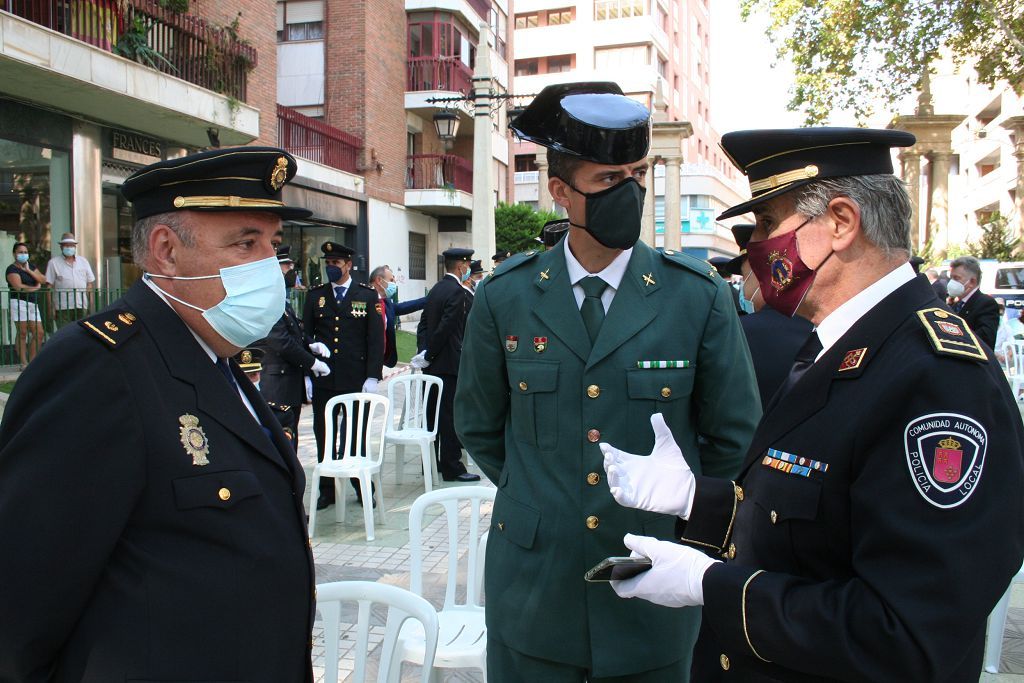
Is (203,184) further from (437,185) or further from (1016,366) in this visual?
(437,185)

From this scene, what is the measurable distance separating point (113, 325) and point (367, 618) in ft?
4.47

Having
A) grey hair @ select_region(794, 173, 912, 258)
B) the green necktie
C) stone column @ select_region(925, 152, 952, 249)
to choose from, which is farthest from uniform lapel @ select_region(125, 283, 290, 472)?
stone column @ select_region(925, 152, 952, 249)

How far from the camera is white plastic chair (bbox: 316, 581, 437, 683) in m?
2.45

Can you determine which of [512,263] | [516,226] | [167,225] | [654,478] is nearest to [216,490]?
[167,225]

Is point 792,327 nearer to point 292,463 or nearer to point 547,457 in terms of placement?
point 547,457

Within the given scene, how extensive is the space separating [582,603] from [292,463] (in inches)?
34.9

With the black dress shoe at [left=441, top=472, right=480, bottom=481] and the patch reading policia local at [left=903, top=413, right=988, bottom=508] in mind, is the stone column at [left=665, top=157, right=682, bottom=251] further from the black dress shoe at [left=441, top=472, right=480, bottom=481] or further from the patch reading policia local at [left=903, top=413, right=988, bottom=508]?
the patch reading policia local at [left=903, top=413, right=988, bottom=508]

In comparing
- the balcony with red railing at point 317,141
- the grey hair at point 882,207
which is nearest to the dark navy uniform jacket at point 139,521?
the grey hair at point 882,207

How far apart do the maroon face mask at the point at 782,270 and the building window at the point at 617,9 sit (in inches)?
2214

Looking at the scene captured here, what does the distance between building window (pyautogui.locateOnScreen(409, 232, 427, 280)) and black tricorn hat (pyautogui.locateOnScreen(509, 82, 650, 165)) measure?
2437 centimetres

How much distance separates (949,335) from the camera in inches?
55.8

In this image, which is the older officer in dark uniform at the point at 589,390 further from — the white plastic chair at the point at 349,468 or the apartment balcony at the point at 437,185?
the apartment balcony at the point at 437,185

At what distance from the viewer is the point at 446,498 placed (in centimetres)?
348

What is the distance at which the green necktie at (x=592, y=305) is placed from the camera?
236cm
